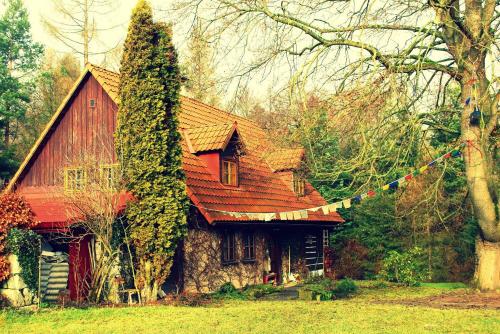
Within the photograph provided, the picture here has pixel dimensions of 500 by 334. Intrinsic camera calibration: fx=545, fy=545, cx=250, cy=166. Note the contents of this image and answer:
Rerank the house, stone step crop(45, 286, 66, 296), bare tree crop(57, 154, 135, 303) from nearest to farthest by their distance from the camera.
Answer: bare tree crop(57, 154, 135, 303) → stone step crop(45, 286, 66, 296) → the house

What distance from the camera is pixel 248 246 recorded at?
20.5 meters

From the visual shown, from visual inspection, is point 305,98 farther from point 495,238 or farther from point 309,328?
point 495,238

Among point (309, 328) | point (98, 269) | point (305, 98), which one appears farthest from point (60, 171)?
point (309, 328)

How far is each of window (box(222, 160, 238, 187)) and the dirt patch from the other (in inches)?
298

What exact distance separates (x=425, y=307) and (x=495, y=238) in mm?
3831

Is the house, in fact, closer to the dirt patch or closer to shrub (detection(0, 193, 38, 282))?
shrub (detection(0, 193, 38, 282))

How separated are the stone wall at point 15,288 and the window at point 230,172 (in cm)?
761

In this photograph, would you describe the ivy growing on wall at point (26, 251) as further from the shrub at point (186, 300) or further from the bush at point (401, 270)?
the bush at point (401, 270)

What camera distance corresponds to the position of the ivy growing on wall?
1494 cm

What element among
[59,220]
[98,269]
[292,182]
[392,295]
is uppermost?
→ [292,182]

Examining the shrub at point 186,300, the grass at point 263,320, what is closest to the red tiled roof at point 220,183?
the shrub at point 186,300

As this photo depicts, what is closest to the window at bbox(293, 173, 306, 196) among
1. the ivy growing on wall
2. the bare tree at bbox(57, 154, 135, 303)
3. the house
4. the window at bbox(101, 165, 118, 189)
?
the house

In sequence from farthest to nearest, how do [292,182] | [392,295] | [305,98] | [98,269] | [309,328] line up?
[292,182]
[392,295]
[98,269]
[305,98]
[309,328]

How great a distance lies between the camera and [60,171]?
18078 millimetres
